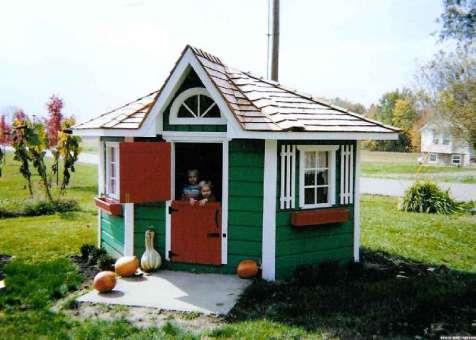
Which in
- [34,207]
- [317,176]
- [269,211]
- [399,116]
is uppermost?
[399,116]

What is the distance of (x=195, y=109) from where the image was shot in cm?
841

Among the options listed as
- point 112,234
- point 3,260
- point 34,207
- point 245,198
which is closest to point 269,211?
point 245,198

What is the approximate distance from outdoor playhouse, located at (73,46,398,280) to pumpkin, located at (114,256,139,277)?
54 centimetres

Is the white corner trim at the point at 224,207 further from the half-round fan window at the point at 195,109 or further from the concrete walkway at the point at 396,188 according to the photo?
the concrete walkway at the point at 396,188

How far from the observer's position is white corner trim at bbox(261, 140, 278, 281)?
8000 mm

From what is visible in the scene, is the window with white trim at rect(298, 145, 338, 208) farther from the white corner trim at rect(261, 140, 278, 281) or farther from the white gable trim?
the white gable trim

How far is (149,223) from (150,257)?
24.6 inches

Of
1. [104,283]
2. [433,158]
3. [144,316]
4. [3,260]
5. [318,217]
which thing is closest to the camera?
[144,316]

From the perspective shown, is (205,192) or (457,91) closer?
(205,192)

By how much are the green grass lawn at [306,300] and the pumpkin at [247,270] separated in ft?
1.30

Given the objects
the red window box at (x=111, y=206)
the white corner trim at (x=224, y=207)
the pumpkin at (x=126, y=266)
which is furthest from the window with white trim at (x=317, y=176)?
the red window box at (x=111, y=206)

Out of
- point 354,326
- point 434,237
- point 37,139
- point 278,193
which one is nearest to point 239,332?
point 354,326

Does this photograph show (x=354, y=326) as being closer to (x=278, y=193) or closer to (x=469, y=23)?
(x=278, y=193)

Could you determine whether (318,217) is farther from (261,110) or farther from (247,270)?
(261,110)
